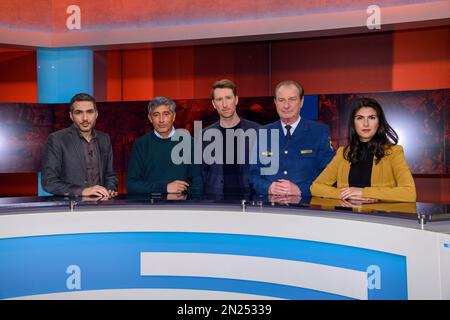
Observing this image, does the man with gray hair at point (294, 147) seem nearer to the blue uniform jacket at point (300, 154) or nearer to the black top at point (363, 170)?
the blue uniform jacket at point (300, 154)

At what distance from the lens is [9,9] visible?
557cm

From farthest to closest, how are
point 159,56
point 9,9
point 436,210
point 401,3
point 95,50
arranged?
point 159,56 → point 95,50 → point 9,9 → point 401,3 → point 436,210

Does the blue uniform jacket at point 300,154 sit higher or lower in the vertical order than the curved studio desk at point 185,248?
higher

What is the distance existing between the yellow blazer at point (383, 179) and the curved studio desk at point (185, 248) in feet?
0.67

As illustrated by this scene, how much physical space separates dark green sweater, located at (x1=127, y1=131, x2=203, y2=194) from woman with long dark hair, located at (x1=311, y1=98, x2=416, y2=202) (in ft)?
2.93

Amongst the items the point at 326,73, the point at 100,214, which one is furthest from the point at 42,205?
the point at 326,73

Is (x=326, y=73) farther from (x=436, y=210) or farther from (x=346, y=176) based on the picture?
(x=436, y=210)

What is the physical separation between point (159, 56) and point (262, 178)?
405cm

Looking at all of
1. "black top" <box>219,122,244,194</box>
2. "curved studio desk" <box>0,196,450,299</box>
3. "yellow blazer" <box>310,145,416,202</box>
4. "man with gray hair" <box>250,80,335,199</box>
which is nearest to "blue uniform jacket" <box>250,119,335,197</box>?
"man with gray hair" <box>250,80,335,199</box>

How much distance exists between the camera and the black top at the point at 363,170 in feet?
8.51

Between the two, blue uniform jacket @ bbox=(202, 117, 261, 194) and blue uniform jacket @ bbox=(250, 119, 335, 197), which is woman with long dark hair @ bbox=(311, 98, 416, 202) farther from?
blue uniform jacket @ bbox=(202, 117, 261, 194)

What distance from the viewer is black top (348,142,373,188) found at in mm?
2594

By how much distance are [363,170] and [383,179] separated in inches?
4.2

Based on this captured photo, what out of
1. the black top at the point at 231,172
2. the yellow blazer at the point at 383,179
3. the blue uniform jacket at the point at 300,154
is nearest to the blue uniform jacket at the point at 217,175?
the black top at the point at 231,172
